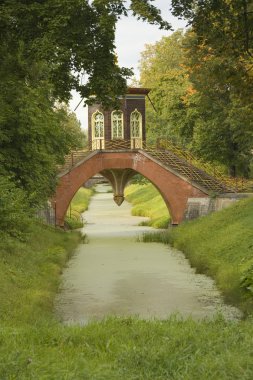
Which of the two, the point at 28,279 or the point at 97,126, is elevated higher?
the point at 97,126

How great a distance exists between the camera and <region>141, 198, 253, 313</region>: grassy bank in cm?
1592

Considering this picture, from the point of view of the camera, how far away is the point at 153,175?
124 feet

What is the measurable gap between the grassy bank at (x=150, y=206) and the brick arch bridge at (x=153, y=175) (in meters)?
4.89

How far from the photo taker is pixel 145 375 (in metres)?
8.29

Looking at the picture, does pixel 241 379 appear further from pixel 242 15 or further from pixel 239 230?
pixel 239 230

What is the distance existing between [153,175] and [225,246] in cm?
1574

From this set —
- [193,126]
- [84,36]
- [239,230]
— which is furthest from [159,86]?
[84,36]

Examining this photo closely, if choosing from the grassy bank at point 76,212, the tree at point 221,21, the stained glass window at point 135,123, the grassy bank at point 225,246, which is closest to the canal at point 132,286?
the grassy bank at point 225,246

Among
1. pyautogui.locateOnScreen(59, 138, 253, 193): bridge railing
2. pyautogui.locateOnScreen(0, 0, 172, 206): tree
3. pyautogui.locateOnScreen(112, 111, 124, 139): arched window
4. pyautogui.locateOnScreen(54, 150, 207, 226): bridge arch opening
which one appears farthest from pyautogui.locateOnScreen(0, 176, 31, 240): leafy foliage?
pyautogui.locateOnScreen(112, 111, 124, 139): arched window

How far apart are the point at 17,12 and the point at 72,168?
74.8 ft

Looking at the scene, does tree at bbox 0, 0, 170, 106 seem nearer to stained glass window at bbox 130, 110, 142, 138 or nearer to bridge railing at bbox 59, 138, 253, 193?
bridge railing at bbox 59, 138, 253, 193

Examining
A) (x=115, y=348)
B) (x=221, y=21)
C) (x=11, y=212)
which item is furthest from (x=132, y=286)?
(x=115, y=348)

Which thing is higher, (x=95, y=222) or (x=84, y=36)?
(x=84, y=36)

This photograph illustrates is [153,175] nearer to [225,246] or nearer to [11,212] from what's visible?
[225,246]
